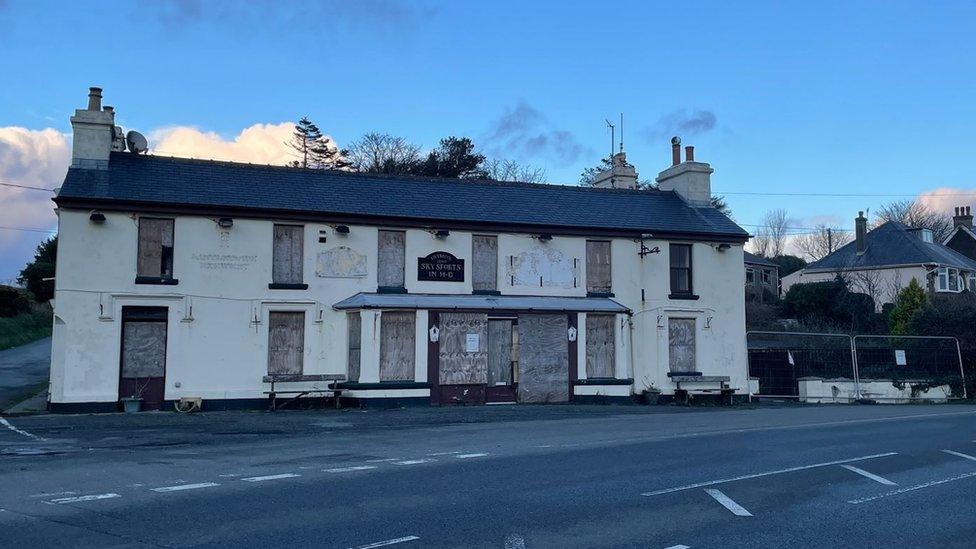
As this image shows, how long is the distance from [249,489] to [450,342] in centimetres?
1451

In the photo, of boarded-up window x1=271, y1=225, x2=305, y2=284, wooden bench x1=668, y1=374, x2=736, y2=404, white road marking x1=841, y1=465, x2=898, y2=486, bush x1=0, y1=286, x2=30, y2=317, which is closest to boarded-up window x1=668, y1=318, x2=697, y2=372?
wooden bench x1=668, y1=374, x2=736, y2=404

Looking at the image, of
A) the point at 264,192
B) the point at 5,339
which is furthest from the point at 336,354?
the point at 5,339

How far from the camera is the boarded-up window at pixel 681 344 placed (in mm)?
27453

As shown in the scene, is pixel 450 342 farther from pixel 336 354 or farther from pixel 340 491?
pixel 340 491

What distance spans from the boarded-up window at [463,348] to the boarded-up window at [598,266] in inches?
152

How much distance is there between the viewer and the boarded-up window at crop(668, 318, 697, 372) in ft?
90.1

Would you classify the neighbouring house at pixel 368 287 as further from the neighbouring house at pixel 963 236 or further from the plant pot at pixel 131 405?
the neighbouring house at pixel 963 236

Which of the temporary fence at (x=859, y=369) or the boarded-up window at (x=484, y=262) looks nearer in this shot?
the boarded-up window at (x=484, y=262)

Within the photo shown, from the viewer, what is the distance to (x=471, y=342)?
2491cm

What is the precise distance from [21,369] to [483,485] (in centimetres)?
2649

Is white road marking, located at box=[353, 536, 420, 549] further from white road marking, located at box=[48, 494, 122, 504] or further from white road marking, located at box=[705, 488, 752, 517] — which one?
white road marking, located at box=[48, 494, 122, 504]

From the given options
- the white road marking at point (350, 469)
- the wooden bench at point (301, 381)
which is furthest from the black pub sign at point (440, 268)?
the white road marking at point (350, 469)

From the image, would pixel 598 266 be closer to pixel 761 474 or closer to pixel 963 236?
pixel 761 474

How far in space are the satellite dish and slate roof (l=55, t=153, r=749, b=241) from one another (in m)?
1.28
